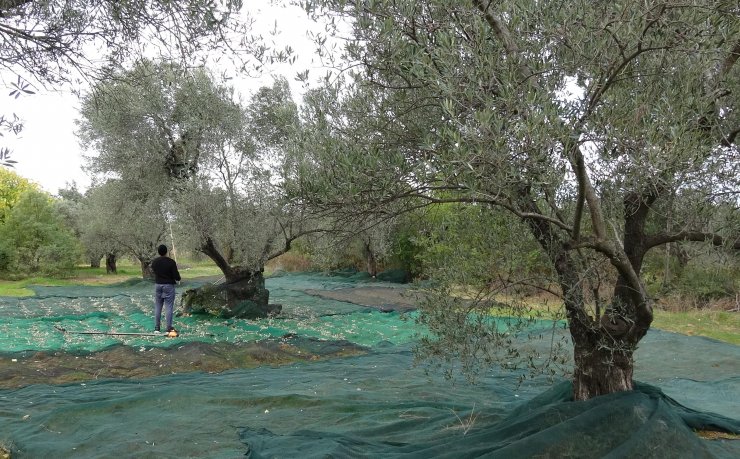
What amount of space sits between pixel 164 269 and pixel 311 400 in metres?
5.94

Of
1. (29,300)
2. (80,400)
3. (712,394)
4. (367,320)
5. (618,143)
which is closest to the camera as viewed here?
(618,143)

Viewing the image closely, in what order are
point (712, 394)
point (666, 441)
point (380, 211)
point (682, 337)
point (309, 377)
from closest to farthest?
point (666, 441), point (380, 211), point (712, 394), point (309, 377), point (682, 337)

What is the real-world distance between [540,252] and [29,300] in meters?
18.5

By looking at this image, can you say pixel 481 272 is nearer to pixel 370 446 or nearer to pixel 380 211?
pixel 380 211

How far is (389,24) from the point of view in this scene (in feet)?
11.9

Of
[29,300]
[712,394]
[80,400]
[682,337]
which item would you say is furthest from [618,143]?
[29,300]

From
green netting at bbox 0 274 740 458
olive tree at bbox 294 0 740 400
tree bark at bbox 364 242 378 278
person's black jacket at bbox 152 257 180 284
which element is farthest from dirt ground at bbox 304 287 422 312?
olive tree at bbox 294 0 740 400

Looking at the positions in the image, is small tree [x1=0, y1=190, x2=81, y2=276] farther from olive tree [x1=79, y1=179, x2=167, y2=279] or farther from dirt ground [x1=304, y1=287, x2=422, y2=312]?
dirt ground [x1=304, y1=287, x2=422, y2=312]

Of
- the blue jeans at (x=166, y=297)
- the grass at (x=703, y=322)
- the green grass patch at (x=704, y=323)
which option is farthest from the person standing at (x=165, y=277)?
the green grass patch at (x=704, y=323)

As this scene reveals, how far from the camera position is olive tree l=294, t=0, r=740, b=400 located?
3488mm

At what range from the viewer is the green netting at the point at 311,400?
4551mm

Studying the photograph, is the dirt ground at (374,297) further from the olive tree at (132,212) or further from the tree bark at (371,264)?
the olive tree at (132,212)

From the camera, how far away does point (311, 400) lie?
696cm

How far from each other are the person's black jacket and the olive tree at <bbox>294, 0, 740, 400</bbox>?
24.2ft
